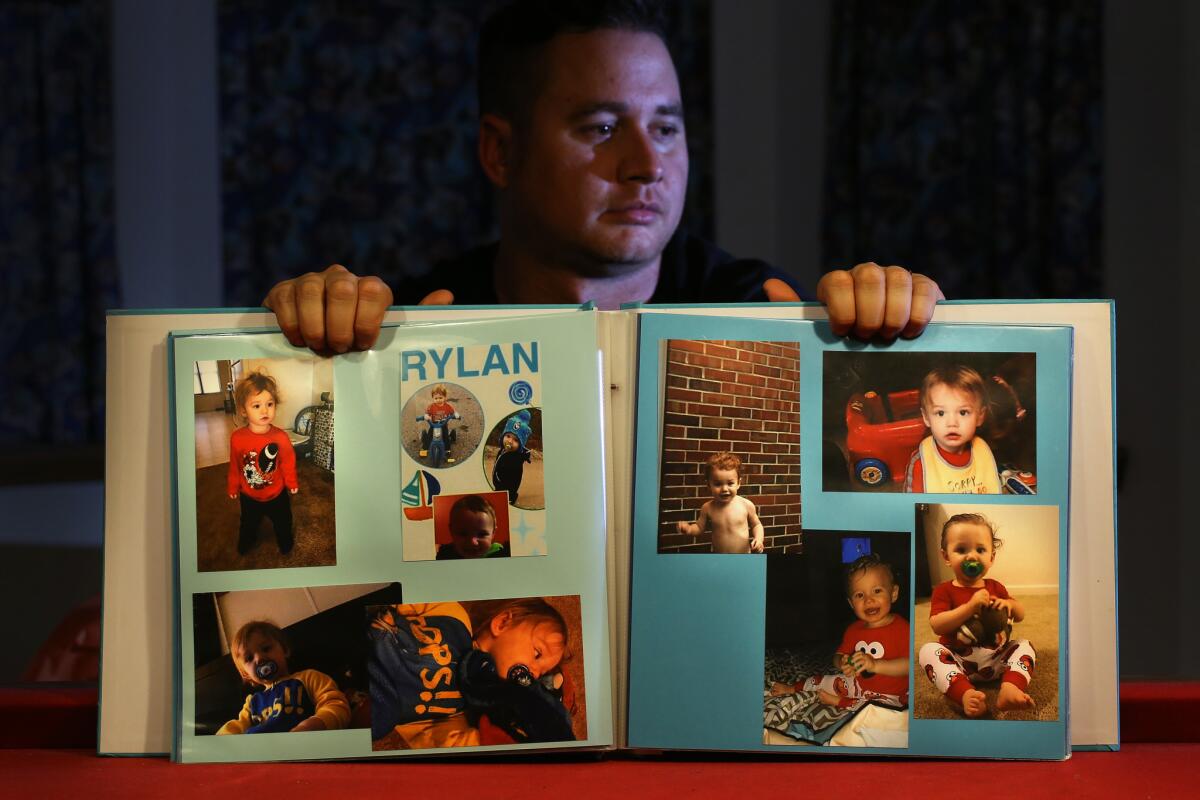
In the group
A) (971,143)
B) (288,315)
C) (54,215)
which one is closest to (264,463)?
(288,315)

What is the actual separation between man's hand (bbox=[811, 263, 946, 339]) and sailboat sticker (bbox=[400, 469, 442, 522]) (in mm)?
304

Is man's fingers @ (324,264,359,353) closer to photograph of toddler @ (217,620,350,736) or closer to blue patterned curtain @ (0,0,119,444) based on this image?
photograph of toddler @ (217,620,350,736)

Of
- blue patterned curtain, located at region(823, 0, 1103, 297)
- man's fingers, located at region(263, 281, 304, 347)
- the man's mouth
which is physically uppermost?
blue patterned curtain, located at region(823, 0, 1103, 297)

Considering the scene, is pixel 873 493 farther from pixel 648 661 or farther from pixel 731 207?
pixel 731 207

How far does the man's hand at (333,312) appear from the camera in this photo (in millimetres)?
762

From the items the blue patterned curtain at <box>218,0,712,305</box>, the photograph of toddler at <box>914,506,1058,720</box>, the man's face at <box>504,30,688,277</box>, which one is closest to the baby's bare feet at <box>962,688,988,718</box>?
the photograph of toddler at <box>914,506,1058,720</box>

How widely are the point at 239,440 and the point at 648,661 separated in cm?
33

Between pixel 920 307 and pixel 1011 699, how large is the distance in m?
0.28

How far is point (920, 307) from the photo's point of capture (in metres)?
0.75

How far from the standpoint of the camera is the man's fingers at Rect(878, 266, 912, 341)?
0.75 meters

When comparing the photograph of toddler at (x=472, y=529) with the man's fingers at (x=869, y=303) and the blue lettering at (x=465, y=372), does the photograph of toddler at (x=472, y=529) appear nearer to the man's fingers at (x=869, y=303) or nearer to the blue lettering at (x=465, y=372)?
the blue lettering at (x=465, y=372)

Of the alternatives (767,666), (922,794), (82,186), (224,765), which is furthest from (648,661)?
(82,186)

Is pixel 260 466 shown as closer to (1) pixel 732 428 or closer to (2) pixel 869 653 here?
(1) pixel 732 428

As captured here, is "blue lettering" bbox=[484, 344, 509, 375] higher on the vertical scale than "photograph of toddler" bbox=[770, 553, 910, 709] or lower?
higher
